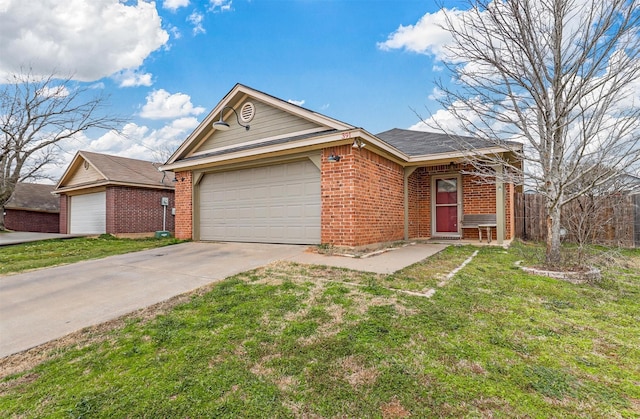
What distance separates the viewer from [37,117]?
672 inches

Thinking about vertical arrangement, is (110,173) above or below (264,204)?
above

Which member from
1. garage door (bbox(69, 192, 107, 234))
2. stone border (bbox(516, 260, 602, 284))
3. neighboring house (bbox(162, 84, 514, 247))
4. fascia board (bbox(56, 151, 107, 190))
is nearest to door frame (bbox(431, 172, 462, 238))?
neighboring house (bbox(162, 84, 514, 247))

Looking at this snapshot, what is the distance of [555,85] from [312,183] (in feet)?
16.7

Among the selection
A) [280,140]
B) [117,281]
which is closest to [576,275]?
[280,140]

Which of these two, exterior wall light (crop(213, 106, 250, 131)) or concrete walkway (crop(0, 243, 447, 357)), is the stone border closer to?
concrete walkway (crop(0, 243, 447, 357))

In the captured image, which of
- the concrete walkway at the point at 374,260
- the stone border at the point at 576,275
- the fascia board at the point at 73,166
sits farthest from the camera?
the fascia board at the point at 73,166

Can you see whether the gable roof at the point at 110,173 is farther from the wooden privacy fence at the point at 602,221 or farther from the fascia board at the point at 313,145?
the wooden privacy fence at the point at 602,221

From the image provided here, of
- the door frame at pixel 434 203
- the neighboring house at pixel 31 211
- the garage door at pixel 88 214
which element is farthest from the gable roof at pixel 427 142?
the neighboring house at pixel 31 211

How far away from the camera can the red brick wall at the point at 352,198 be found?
7.16 metres

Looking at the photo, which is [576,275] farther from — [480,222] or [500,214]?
[480,222]

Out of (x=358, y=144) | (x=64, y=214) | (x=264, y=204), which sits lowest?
(x=64, y=214)

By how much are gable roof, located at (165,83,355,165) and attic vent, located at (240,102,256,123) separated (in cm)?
19

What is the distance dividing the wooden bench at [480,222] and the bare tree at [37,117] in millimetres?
17760

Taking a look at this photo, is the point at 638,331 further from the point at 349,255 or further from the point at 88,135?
the point at 88,135
